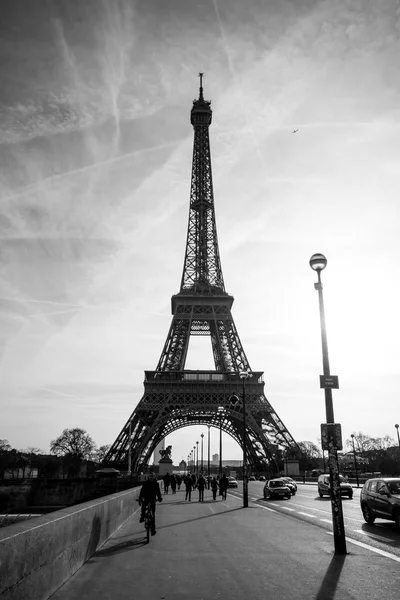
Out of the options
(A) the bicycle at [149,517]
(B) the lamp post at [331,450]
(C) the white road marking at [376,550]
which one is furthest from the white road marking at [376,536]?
(A) the bicycle at [149,517]

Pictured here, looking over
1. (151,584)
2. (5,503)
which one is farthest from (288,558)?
(5,503)

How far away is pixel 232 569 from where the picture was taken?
880 centimetres

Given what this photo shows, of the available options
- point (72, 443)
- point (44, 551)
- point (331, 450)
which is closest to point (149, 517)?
point (331, 450)

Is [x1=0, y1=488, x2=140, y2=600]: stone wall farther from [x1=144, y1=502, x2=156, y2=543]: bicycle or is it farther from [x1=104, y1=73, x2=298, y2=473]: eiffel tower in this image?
[x1=104, y1=73, x2=298, y2=473]: eiffel tower

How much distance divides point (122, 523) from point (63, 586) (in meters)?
10.0

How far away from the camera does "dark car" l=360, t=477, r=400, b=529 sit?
607 inches

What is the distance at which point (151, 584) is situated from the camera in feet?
25.0

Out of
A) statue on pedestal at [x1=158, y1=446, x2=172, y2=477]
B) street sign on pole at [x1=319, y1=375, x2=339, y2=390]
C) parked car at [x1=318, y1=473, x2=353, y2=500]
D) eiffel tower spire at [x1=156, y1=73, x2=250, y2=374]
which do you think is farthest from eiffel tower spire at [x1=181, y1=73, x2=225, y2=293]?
street sign on pole at [x1=319, y1=375, x2=339, y2=390]

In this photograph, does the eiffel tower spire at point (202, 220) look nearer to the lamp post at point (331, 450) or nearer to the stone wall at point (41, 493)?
the stone wall at point (41, 493)

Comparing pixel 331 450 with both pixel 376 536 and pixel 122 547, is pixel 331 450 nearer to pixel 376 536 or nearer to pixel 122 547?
pixel 376 536

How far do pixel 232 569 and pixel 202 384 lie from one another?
5901 cm

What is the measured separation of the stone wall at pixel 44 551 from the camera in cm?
514

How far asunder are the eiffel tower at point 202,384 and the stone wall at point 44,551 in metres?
55.1

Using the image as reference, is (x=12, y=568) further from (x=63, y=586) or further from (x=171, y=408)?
(x=171, y=408)
